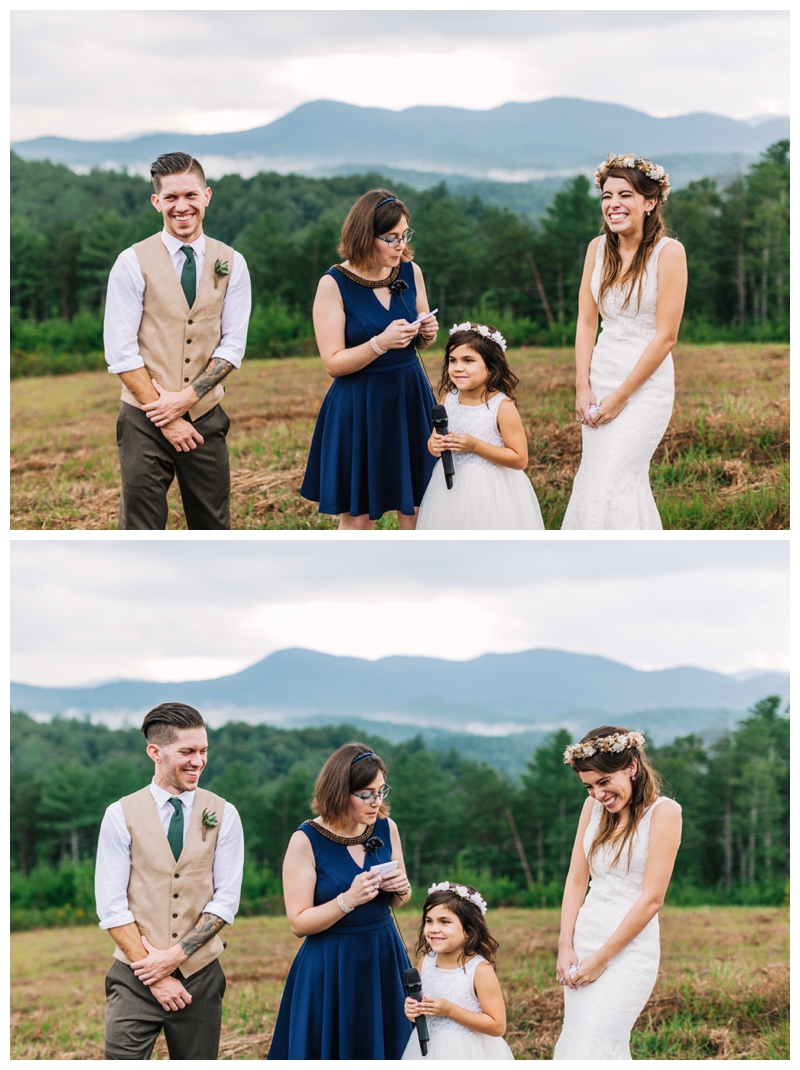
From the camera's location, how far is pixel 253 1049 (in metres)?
6.59

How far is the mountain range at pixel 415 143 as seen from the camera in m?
14.9

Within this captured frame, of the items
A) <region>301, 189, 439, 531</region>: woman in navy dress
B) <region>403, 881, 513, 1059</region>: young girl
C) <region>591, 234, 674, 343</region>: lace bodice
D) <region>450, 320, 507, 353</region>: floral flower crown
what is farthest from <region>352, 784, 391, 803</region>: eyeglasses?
<region>591, 234, 674, 343</region>: lace bodice

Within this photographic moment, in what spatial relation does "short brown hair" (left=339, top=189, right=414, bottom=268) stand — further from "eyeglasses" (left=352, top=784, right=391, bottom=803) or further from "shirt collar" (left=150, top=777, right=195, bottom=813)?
Result: "shirt collar" (left=150, top=777, right=195, bottom=813)

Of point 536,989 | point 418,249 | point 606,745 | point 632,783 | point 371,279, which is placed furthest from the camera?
point 418,249

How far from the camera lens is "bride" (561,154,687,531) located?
4.70 metres

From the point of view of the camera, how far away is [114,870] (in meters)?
4.39

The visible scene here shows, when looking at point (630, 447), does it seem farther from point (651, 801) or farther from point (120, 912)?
point (120, 912)

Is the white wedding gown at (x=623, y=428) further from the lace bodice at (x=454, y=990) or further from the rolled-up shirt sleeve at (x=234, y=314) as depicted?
the lace bodice at (x=454, y=990)

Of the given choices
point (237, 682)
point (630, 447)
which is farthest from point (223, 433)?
point (237, 682)

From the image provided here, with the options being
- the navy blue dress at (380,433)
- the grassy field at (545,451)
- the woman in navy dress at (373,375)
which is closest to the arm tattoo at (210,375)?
the woman in navy dress at (373,375)

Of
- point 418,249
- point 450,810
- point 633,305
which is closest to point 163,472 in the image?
point 633,305

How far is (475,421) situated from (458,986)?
2586 mm

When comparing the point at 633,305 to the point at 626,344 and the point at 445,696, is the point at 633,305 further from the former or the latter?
the point at 445,696

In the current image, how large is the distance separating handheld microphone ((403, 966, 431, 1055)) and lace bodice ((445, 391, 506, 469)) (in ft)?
7.73
